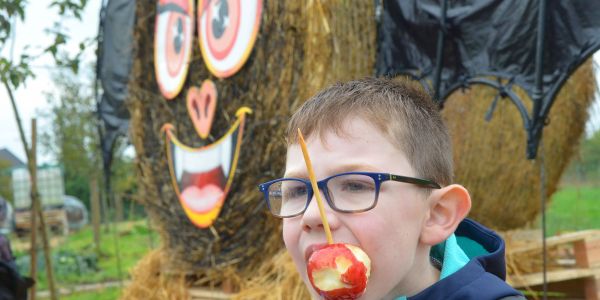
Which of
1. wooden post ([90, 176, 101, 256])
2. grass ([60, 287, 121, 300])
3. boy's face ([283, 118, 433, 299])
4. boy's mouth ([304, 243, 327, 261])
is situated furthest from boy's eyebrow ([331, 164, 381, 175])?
wooden post ([90, 176, 101, 256])

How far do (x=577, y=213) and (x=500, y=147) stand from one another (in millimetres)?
5831

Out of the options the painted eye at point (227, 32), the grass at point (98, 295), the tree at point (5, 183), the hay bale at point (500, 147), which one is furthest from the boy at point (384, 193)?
the tree at point (5, 183)

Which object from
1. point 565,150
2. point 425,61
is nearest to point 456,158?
point 565,150

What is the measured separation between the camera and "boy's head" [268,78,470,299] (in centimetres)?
122

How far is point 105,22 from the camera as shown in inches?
201

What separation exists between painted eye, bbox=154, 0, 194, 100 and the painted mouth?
293 mm

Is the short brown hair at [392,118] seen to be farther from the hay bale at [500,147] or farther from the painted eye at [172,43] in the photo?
the painted eye at [172,43]

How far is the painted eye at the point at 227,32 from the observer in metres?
3.53

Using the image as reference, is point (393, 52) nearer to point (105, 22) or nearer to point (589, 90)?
point (589, 90)

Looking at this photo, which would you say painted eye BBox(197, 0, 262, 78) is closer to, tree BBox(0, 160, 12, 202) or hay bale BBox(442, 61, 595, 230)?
hay bale BBox(442, 61, 595, 230)

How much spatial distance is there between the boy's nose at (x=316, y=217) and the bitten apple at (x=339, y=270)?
45 millimetres

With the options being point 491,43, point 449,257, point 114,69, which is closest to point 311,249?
point 449,257

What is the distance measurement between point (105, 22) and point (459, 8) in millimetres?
3262

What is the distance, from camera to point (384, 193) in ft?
4.04
